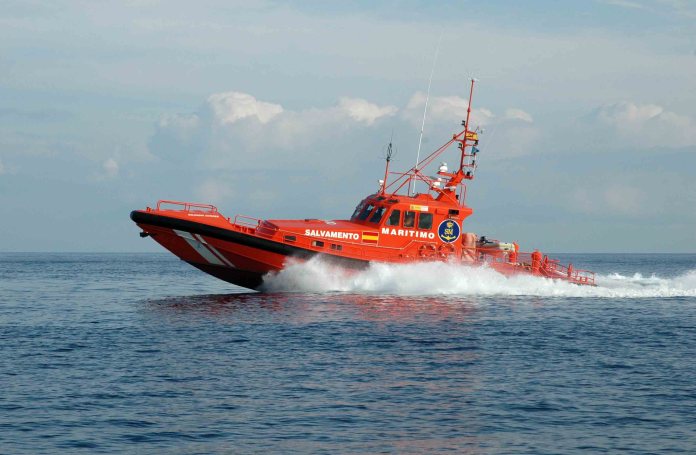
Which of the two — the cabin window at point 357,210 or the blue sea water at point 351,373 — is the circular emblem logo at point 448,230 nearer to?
the blue sea water at point 351,373

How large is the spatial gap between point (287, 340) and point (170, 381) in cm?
540

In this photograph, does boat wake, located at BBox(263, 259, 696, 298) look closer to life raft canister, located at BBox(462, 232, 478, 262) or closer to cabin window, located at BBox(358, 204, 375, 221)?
life raft canister, located at BBox(462, 232, 478, 262)

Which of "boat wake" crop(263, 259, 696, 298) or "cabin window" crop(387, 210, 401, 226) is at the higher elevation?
"cabin window" crop(387, 210, 401, 226)

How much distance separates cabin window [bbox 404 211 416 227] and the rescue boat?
4 cm

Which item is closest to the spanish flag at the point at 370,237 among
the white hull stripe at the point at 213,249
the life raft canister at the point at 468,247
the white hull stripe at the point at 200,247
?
the life raft canister at the point at 468,247

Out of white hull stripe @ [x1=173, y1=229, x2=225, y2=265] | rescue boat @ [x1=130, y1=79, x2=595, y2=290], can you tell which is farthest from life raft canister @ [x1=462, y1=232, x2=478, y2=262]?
white hull stripe @ [x1=173, y1=229, x2=225, y2=265]

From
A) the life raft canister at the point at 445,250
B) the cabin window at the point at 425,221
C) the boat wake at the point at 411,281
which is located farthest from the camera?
the life raft canister at the point at 445,250

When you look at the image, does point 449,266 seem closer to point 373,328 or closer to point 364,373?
point 373,328

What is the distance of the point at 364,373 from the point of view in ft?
60.4

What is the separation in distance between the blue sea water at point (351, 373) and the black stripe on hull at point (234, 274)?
0.65 metres

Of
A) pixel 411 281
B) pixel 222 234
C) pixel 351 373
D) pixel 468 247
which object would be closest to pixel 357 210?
pixel 411 281

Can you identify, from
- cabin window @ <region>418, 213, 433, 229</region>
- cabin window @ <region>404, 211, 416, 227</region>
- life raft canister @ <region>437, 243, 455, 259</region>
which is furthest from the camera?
life raft canister @ <region>437, 243, 455, 259</region>

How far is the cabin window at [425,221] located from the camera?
3225 centimetres

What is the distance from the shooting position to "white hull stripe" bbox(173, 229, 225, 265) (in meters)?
30.3
